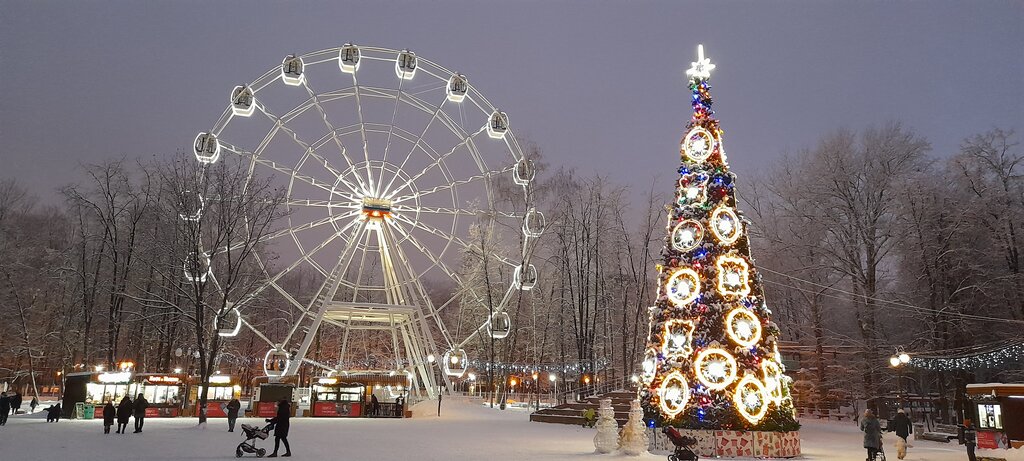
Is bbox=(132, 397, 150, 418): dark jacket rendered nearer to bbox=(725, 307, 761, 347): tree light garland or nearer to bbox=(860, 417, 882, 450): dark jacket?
bbox=(725, 307, 761, 347): tree light garland

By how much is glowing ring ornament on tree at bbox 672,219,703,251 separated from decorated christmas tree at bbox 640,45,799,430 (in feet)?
0.07

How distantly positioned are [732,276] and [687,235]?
4.33 ft

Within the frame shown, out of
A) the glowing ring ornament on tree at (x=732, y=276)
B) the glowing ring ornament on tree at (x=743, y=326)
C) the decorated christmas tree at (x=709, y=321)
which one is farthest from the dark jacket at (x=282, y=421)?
the glowing ring ornament on tree at (x=732, y=276)

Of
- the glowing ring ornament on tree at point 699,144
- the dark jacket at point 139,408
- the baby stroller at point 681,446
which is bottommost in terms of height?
the baby stroller at point 681,446

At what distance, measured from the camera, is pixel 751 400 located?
13.7 m

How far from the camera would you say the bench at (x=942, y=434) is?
813 inches

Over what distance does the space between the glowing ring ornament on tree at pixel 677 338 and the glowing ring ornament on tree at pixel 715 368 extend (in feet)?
1.13

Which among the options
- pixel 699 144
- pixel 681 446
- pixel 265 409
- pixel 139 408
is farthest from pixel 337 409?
pixel 699 144

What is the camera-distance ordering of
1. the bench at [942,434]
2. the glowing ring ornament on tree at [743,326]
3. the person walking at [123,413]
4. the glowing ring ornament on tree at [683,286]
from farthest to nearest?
the bench at [942,434] → the person walking at [123,413] → the glowing ring ornament on tree at [683,286] → the glowing ring ornament on tree at [743,326]

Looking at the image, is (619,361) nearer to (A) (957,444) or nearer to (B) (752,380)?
(A) (957,444)

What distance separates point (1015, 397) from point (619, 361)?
32.8 m

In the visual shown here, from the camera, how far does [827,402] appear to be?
105 feet

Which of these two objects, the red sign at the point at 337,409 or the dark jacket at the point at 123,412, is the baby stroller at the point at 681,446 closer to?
the dark jacket at the point at 123,412

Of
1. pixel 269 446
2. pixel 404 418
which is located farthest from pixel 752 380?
pixel 404 418
